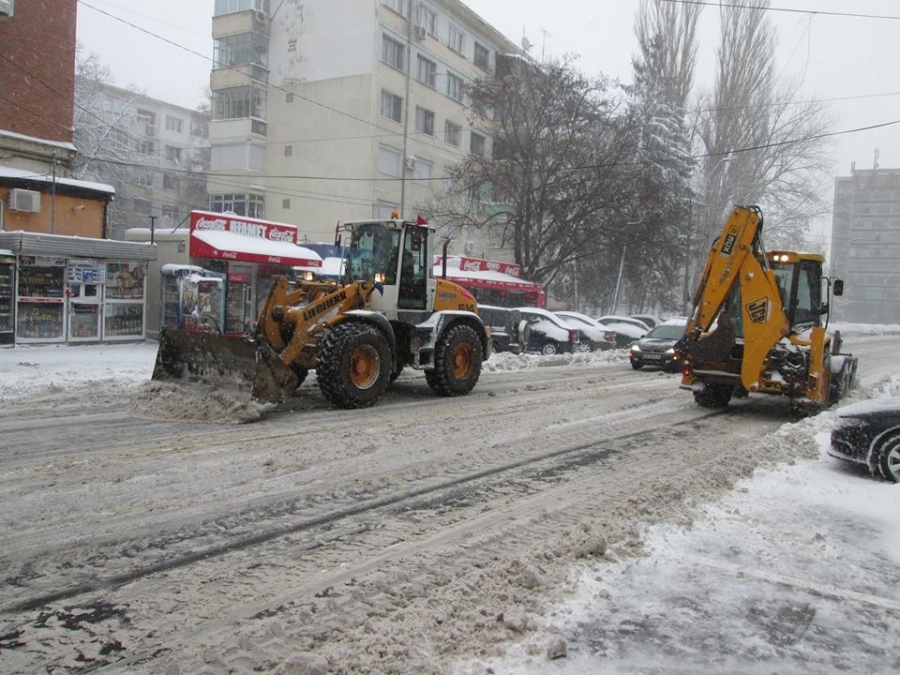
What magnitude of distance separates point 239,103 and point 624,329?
83.6 ft

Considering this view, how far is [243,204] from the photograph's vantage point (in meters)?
37.4

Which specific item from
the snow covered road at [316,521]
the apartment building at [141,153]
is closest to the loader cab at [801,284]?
the snow covered road at [316,521]

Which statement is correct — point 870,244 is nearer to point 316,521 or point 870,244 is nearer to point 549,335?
point 549,335

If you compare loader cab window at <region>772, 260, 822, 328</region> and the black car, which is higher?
loader cab window at <region>772, 260, 822, 328</region>

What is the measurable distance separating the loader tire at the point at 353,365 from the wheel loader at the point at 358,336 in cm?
1

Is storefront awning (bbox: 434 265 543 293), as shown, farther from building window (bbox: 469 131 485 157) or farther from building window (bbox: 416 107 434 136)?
building window (bbox: 469 131 485 157)

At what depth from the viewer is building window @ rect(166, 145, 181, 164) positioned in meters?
62.1

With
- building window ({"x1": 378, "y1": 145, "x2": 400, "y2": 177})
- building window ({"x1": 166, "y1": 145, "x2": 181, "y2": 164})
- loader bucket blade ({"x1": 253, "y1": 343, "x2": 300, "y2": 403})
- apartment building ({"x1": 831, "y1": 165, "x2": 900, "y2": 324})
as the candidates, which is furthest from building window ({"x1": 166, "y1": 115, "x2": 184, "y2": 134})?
apartment building ({"x1": 831, "y1": 165, "x2": 900, "y2": 324})

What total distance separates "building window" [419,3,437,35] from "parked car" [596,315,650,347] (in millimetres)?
20983

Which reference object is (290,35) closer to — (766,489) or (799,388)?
(799,388)

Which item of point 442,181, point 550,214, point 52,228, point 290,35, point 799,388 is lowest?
point 799,388

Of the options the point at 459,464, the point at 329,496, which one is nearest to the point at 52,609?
the point at 329,496

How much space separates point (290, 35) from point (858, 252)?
82993 millimetres

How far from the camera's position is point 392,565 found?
430cm
